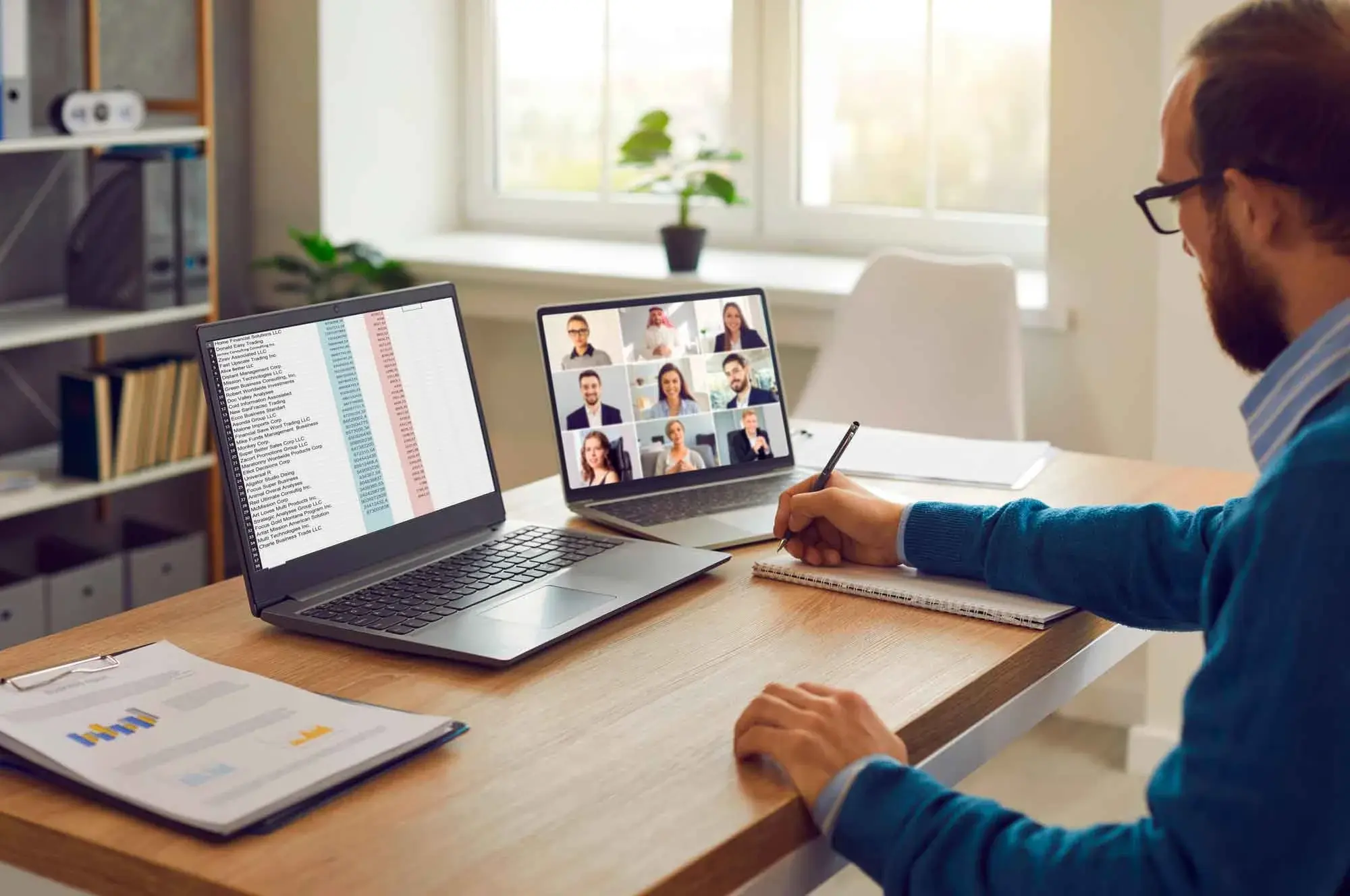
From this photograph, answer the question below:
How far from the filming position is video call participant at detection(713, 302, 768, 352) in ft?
6.40

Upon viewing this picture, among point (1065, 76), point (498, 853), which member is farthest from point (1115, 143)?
point (498, 853)

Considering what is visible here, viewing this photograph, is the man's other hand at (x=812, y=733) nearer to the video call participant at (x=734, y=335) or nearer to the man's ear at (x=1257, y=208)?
the man's ear at (x=1257, y=208)

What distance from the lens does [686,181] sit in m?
3.62

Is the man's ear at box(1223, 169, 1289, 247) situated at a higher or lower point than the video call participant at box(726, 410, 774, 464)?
higher

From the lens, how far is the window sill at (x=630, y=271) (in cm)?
335

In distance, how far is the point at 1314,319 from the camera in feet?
3.51

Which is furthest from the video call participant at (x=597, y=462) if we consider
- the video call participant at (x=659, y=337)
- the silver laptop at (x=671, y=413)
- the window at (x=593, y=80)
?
the window at (x=593, y=80)

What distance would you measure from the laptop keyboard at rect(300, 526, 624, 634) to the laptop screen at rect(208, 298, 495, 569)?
60mm

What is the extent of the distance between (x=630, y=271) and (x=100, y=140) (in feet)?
3.85

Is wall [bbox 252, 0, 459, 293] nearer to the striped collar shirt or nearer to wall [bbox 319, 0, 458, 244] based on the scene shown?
wall [bbox 319, 0, 458, 244]

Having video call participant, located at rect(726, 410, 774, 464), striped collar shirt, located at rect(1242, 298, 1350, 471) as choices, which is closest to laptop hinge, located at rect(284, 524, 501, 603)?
video call participant, located at rect(726, 410, 774, 464)

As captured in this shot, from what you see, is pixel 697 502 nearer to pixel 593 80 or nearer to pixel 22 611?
pixel 22 611

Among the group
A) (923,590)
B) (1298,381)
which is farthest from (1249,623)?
(923,590)

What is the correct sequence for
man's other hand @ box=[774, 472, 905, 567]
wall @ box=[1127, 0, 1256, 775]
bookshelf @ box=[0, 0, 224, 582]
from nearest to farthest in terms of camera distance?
man's other hand @ box=[774, 472, 905, 567]
wall @ box=[1127, 0, 1256, 775]
bookshelf @ box=[0, 0, 224, 582]
